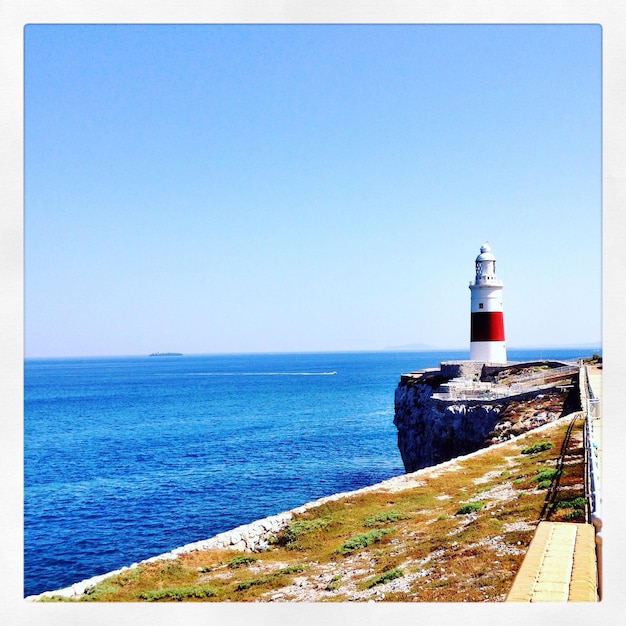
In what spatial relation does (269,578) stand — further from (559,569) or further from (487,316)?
(487,316)

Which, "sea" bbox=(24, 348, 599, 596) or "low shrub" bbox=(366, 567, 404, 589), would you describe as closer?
"low shrub" bbox=(366, 567, 404, 589)

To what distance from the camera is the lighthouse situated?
31.0 meters

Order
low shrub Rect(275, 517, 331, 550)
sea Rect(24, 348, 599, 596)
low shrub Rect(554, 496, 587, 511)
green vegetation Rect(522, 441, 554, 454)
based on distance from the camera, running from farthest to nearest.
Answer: sea Rect(24, 348, 599, 596)
green vegetation Rect(522, 441, 554, 454)
low shrub Rect(275, 517, 331, 550)
low shrub Rect(554, 496, 587, 511)

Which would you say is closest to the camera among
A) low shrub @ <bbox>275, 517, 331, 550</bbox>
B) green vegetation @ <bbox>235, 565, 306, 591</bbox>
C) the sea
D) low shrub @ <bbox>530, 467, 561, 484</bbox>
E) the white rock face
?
green vegetation @ <bbox>235, 565, 306, 591</bbox>

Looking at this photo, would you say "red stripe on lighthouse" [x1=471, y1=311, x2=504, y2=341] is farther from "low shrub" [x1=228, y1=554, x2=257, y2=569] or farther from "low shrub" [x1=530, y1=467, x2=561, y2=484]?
"low shrub" [x1=228, y1=554, x2=257, y2=569]

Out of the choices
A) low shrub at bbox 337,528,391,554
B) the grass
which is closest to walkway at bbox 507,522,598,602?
the grass

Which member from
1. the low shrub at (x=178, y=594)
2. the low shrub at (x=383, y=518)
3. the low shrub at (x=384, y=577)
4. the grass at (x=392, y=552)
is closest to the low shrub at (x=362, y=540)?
the grass at (x=392, y=552)

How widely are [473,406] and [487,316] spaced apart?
9.64 meters

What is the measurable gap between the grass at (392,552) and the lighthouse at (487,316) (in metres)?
16.8

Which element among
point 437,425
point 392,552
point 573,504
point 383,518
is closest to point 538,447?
point 383,518

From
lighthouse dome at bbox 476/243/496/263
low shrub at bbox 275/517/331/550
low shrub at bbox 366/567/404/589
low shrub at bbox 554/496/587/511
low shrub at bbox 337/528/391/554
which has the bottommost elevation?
low shrub at bbox 275/517/331/550
